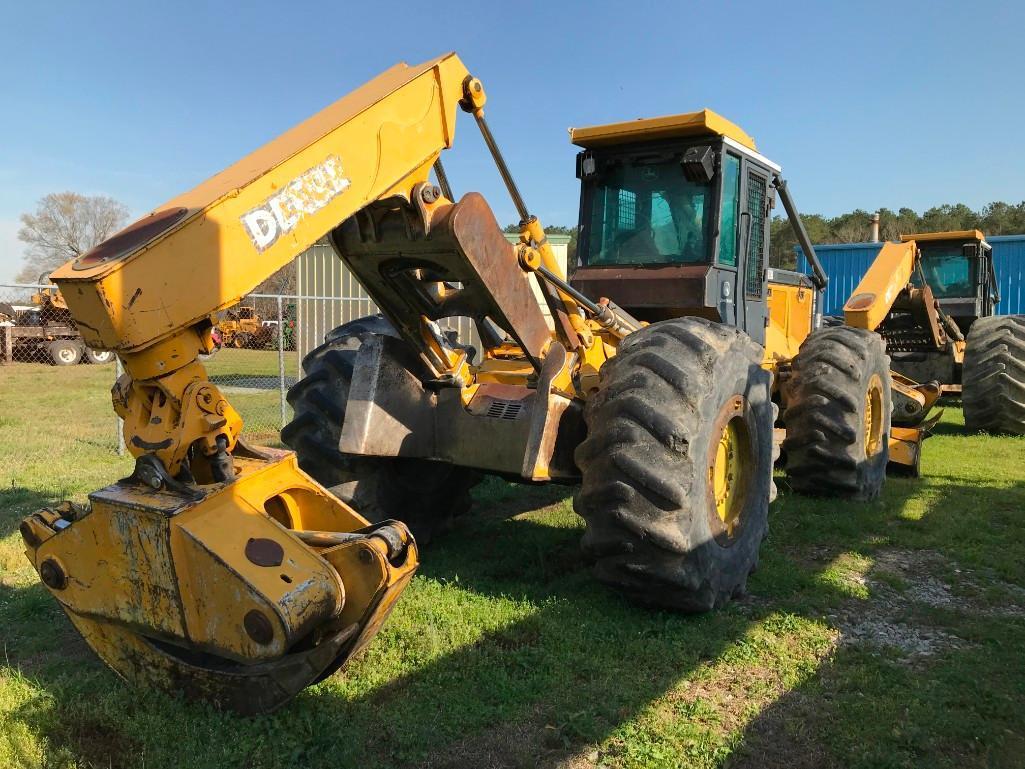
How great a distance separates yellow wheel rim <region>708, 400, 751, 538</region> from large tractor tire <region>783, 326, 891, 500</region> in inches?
64.3

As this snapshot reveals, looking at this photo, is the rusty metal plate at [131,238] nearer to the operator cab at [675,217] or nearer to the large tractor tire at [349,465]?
the large tractor tire at [349,465]

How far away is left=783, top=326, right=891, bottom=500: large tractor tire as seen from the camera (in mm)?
6035

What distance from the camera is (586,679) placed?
354 cm

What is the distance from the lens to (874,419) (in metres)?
7.04

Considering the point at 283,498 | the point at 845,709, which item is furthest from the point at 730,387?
the point at 283,498

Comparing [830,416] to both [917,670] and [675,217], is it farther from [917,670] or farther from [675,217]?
[917,670]

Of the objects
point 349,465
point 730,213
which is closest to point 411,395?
point 349,465

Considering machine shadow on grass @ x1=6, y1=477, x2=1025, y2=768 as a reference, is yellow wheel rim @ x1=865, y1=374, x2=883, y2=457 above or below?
above

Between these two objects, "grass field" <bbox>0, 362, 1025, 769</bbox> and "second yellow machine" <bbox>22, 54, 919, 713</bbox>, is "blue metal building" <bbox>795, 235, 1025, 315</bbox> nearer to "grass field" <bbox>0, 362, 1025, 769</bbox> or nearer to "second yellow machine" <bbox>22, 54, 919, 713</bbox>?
"second yellow machine" <bbox>22, 54, 919, 713</bbox>

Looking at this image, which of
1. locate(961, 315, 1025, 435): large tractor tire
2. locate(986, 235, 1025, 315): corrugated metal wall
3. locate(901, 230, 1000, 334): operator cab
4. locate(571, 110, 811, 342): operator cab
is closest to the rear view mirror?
locate(571, 110, 811, 342): operator cab

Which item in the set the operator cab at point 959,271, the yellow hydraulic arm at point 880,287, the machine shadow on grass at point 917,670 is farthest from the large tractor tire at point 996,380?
the machine shadow on grass at point 917,670

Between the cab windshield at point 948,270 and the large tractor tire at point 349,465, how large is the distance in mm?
9827

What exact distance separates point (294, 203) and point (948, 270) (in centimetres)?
1194

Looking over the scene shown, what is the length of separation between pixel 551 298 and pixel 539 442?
0.97 m
